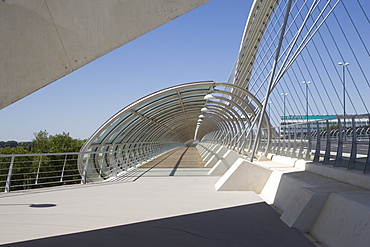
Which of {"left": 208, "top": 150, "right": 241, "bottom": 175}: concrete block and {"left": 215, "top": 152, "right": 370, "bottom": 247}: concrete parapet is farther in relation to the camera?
{"left": 208, "top": 150, "right": 241, "bottom": 175}: concrete block

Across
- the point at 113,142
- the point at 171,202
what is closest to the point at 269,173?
the point at 171,202

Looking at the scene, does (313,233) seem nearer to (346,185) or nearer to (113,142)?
(346,185)

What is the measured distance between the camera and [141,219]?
6.53 metres

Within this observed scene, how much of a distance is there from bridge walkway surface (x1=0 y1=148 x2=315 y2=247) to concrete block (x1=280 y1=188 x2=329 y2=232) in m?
0.15

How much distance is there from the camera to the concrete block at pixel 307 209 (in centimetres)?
548

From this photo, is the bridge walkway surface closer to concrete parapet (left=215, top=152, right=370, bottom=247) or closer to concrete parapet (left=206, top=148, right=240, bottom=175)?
concrete parapet (left=215, top=152, right=370, bottom=247)

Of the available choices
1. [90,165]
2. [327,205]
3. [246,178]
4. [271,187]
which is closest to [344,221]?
[327,205]

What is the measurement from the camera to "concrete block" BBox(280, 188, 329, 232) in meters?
5.48

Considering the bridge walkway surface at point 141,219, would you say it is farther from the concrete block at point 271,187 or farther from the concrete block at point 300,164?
the concrete block at point 300,164

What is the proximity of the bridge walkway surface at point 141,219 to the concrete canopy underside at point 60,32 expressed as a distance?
6.40ft

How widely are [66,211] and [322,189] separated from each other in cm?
419

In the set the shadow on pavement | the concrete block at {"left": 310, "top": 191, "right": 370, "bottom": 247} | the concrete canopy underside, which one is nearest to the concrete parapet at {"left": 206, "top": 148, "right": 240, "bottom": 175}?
the shadow on pavement

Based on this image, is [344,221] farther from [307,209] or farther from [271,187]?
[271,187]

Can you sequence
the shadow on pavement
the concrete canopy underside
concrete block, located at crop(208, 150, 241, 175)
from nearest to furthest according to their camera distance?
the concrete canopy underside
the shadow on pavement
concrete block, located at crop(208, 150, 241, 175)
